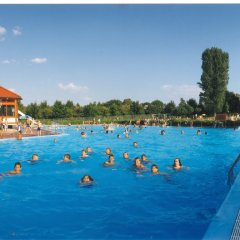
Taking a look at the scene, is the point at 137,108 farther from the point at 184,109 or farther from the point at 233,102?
the point at 233,102

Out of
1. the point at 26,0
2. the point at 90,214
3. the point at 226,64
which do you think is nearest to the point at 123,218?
the point at 90,214

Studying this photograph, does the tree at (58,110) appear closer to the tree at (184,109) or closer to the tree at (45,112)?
the tree at (45,112)

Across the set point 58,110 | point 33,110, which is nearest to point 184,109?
point 58,110

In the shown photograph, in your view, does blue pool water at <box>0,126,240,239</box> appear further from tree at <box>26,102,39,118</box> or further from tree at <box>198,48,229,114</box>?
tree at <box>26,102,39,118</box>

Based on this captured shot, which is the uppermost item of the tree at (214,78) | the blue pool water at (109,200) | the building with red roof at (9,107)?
the tree at (214,78)

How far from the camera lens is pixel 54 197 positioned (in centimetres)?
1099

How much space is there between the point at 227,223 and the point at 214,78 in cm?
5077

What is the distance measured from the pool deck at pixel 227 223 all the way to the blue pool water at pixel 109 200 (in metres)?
0.76

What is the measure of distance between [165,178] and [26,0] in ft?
29.4

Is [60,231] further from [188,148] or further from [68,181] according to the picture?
[188,148]

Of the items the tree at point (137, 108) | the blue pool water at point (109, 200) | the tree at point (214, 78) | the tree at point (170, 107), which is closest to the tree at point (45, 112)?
the tree at point (137, 108)

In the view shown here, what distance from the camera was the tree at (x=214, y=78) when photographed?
54.0 metres

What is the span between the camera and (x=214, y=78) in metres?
54.6

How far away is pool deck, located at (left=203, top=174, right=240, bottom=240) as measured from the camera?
5.85 m
